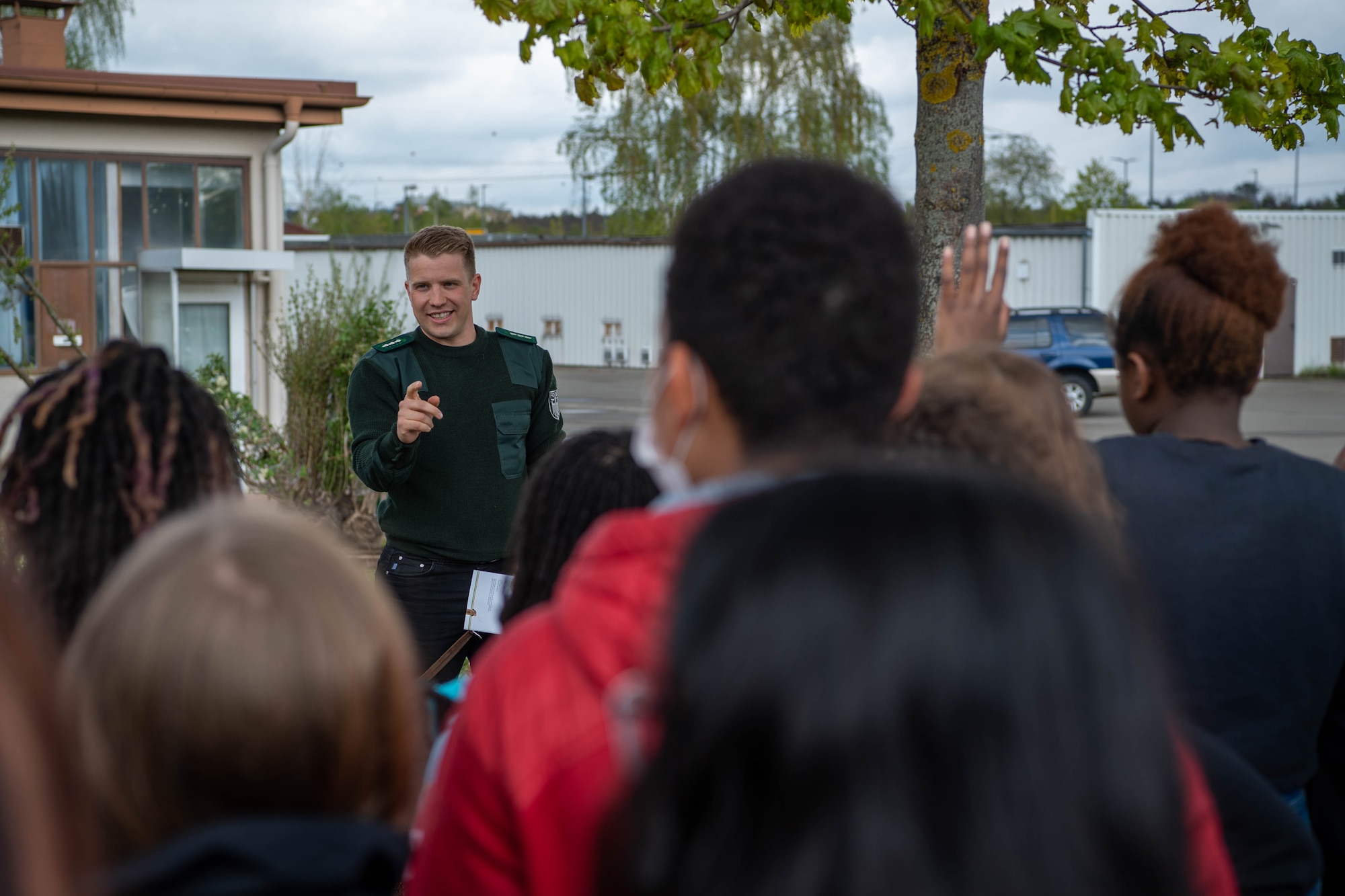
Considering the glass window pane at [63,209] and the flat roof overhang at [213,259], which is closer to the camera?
the flat roof overhang at [213,259]

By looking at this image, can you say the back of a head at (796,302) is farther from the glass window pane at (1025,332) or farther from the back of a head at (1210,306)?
the glass window pane at (1025,332)

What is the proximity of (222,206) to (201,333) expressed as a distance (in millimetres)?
1364

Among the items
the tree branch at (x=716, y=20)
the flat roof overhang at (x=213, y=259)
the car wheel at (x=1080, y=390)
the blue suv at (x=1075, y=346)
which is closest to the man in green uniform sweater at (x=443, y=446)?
the tree branch at (x=716, y=20)

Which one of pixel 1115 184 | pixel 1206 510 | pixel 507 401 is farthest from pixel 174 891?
pixel 1115 184

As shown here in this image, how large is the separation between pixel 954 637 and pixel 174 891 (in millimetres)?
723

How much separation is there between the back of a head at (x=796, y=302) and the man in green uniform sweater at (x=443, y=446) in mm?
2842

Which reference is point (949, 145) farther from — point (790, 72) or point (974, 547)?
point (790, 72)

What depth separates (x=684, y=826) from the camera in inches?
36.8

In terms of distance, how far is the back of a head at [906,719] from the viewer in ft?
2.83

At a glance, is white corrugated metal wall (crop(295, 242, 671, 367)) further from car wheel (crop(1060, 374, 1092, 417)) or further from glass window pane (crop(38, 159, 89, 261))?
glass window pane (crop(38, 159, 89, 261))

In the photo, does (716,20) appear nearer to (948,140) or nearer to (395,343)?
(948,140)

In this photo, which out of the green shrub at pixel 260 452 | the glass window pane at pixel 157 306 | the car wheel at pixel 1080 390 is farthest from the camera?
the car wheel at pixel 1080 390

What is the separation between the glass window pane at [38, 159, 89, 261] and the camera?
39.9ft

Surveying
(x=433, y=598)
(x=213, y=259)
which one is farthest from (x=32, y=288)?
(x=433, y=598)
